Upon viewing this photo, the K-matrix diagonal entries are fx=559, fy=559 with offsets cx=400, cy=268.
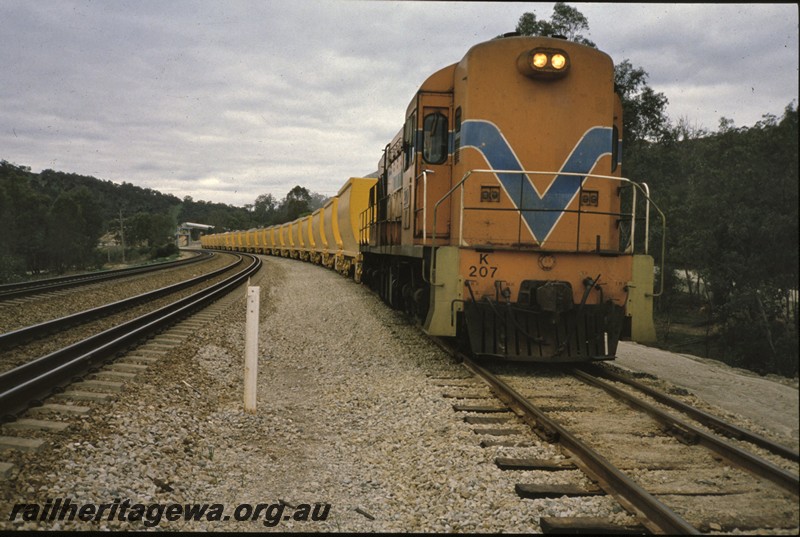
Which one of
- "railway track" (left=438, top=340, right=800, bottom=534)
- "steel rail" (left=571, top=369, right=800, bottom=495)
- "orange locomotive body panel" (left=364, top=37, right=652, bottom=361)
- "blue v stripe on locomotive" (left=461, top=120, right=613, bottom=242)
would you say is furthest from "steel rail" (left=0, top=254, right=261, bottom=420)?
"steel rail" (left=571, top=369, right=800, bottom=495)

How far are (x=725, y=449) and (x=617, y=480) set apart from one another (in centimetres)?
96

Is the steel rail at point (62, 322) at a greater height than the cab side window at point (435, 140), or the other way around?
the cab side window at point (435, 140)

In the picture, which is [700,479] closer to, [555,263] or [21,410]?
[555,263]

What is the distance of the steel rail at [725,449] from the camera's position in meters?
3.05

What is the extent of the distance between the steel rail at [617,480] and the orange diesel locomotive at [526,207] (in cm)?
144

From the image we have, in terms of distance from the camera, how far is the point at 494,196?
6766mm

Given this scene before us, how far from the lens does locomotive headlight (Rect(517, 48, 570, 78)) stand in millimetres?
6547

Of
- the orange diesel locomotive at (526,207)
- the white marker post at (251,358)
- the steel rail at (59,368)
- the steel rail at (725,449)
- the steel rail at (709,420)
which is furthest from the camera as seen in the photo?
the orange diesel locomotive at (526,207)

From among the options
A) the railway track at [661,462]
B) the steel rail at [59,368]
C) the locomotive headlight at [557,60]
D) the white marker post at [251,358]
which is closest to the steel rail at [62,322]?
the steel rail at [59,368]

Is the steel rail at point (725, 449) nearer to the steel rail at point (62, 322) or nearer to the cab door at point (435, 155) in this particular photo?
the cab door at point (435, 155)

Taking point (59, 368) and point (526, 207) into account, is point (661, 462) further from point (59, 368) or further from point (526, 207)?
point (59, 368)

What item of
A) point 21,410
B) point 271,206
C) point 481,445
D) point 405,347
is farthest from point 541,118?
point 271,206

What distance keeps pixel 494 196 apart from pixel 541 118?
1.11 metres

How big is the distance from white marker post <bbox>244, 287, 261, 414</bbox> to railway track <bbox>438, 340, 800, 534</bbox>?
2012 mm
